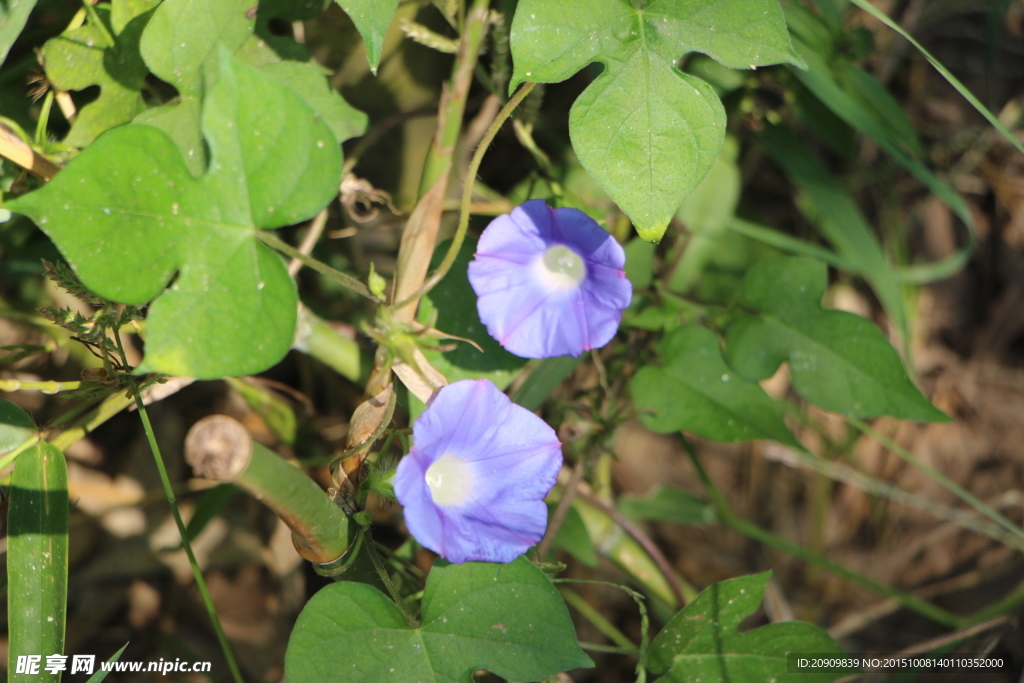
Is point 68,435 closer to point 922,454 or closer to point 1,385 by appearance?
point 1,385

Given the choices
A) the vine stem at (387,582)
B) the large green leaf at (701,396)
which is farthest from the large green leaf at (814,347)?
the vine stem at (387,582)

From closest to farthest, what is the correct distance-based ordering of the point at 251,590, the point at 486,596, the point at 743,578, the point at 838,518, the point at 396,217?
the point at 486,596 → the point at 743,578 → the point at 396,217 → the point at 251,590 → the point at 838,518

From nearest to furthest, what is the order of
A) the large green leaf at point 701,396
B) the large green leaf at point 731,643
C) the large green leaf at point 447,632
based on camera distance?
the large green leaf at point 447,632 → the large green leaf at point 731,643 → the large green leaf at point 701,396

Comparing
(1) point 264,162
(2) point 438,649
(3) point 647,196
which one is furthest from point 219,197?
(2) point 438,649

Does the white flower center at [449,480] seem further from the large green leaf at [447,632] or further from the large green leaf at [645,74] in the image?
the large green leaf at [645,74]

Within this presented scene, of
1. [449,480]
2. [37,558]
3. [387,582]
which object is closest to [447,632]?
[387,582]
